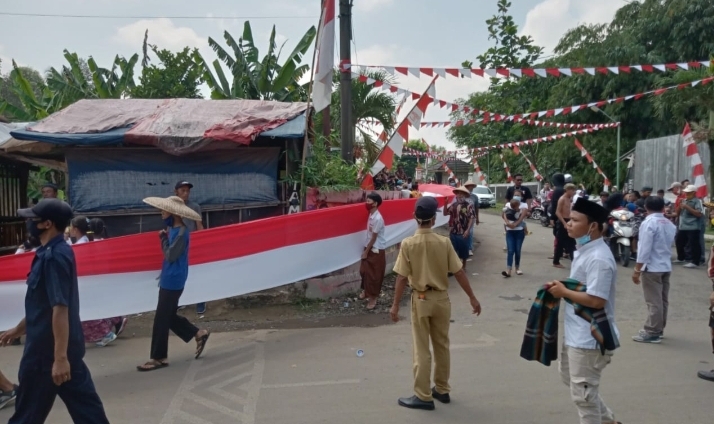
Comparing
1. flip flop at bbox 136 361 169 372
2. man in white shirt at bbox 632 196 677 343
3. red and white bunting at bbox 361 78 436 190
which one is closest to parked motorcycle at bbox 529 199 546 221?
red and white bunting at bbox 361 78 436 190

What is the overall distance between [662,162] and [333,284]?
19.1 meters

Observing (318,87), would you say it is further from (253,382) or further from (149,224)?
(253,382)

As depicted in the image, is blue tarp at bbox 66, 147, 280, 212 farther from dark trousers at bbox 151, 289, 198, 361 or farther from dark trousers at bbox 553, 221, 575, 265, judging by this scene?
dark trousers at bbox 553, 221, 575, 265

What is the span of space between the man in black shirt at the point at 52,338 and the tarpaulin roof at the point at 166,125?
523cm

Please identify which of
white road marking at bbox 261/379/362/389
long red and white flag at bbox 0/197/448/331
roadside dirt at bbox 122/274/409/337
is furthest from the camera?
roadside dirt at bbox 122/274/409/337

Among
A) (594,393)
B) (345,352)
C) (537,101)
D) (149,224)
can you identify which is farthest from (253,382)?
(537,101)

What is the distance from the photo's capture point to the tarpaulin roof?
8633 millimetres

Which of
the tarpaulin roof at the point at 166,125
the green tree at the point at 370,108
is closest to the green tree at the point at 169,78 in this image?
the green tree at the point at 370,108

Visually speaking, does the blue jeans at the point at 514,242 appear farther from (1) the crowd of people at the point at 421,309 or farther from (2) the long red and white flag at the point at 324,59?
(2) the long red and white flag at the point at 324,59

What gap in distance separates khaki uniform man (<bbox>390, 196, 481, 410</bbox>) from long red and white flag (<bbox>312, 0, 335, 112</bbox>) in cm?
451

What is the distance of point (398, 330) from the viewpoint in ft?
23.4

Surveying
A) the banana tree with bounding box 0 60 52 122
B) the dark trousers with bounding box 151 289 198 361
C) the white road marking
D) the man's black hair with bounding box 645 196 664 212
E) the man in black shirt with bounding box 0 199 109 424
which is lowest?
the white road marking

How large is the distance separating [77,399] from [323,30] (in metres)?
6.82

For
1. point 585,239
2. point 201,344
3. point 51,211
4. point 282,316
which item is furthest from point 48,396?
point 282,316
